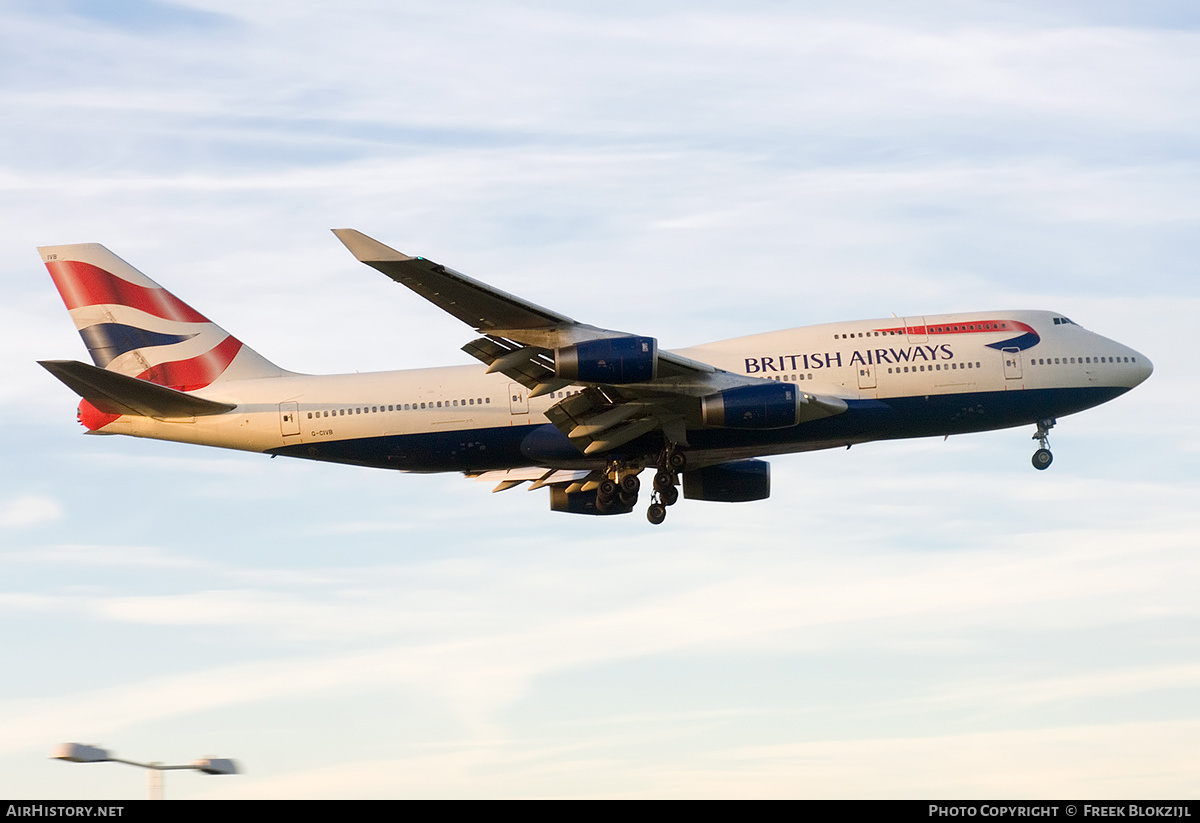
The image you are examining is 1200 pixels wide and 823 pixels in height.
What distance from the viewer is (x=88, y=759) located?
2645 centimetres

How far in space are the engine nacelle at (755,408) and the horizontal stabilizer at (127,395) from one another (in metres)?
15.9

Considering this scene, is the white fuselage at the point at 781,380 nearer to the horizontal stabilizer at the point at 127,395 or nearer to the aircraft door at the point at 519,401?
the aircraft door at the point at 519,401

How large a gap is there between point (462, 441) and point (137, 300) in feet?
44.1

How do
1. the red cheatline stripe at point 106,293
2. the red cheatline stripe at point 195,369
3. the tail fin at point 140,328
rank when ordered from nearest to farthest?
1. the red cheatline stripe at point 195,369
2. the tail fin at point 140,328
3. the red cheatline stripe at point 106,293

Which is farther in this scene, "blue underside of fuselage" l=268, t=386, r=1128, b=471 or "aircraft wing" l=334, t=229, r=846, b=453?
"blue underside of fuselage" l=268, t=386, r=1128, b=471

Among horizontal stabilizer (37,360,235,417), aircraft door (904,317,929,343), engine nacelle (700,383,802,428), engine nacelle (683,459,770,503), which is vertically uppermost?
aircraft door (904,317,929,343)

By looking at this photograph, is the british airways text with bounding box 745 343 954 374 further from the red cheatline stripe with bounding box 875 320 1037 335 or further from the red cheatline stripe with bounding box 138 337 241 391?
the red cheatline stripe with bounding box 138 337 241 391

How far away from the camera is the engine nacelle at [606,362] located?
38125mm

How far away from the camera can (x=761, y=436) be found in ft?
141

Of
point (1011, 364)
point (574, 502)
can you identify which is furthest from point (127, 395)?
point (1011, 364)

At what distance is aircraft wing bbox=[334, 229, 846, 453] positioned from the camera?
3569 centimetres

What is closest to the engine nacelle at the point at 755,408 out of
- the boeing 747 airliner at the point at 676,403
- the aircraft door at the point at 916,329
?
the boeing 747 airliner at the point at 676,403

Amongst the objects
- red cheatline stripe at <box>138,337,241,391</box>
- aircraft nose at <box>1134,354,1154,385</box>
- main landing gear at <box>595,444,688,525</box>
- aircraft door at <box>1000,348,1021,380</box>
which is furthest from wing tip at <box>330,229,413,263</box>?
aircraft nose at <box>1134,354,1154,385</box>
